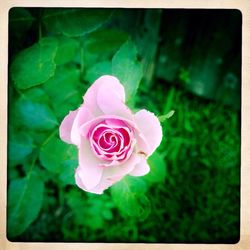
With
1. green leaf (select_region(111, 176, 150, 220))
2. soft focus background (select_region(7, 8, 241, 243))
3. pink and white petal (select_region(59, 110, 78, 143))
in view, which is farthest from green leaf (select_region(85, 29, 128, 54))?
green leaf (select_region(111, 176, 150, 220))

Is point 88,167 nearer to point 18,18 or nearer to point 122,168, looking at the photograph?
point 122,168

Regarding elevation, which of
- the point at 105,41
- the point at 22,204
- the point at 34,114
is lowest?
the point at 22,204

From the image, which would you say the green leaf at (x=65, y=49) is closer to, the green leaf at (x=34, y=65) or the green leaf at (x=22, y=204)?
the green leaf at (x=34, y=65)

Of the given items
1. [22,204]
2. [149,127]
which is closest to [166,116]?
[149,127]

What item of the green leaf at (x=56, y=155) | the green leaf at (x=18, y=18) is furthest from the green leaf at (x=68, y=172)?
the green leaf at (x=18, y=18)

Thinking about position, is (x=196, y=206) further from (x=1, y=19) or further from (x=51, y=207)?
(x=1, y=19)

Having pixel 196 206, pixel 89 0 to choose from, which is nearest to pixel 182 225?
pixel 196 206
